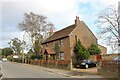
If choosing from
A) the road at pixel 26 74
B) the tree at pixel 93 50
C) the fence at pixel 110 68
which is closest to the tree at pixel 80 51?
the tree at pixel 93 50

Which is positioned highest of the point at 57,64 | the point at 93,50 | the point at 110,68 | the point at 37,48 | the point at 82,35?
the point at 82,35

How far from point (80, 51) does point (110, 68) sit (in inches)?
944

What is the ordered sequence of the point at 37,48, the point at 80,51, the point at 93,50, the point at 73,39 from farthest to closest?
the point at 37,48 < the point at 93,50 < the point at 73,39 < the point at 80,51

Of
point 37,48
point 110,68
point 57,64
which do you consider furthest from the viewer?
point 37,48

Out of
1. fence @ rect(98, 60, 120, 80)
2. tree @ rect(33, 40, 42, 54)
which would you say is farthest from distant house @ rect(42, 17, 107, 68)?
fence @ rect(98, 60, 120, 80)

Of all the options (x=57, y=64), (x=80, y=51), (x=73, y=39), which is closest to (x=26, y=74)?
(x=57, y=64)

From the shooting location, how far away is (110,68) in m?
22.6

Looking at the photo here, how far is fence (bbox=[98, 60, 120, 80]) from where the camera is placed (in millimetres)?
21080

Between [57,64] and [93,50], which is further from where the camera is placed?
[93,50]

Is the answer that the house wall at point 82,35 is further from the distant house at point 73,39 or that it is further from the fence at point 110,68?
the fence at point 110,68

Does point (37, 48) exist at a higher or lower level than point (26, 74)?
higher

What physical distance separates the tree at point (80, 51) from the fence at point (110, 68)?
68.7 feet

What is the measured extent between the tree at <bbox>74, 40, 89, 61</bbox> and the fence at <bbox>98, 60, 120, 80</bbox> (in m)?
20.9

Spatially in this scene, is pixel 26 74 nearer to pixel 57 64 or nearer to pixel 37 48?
pixel 57 64
